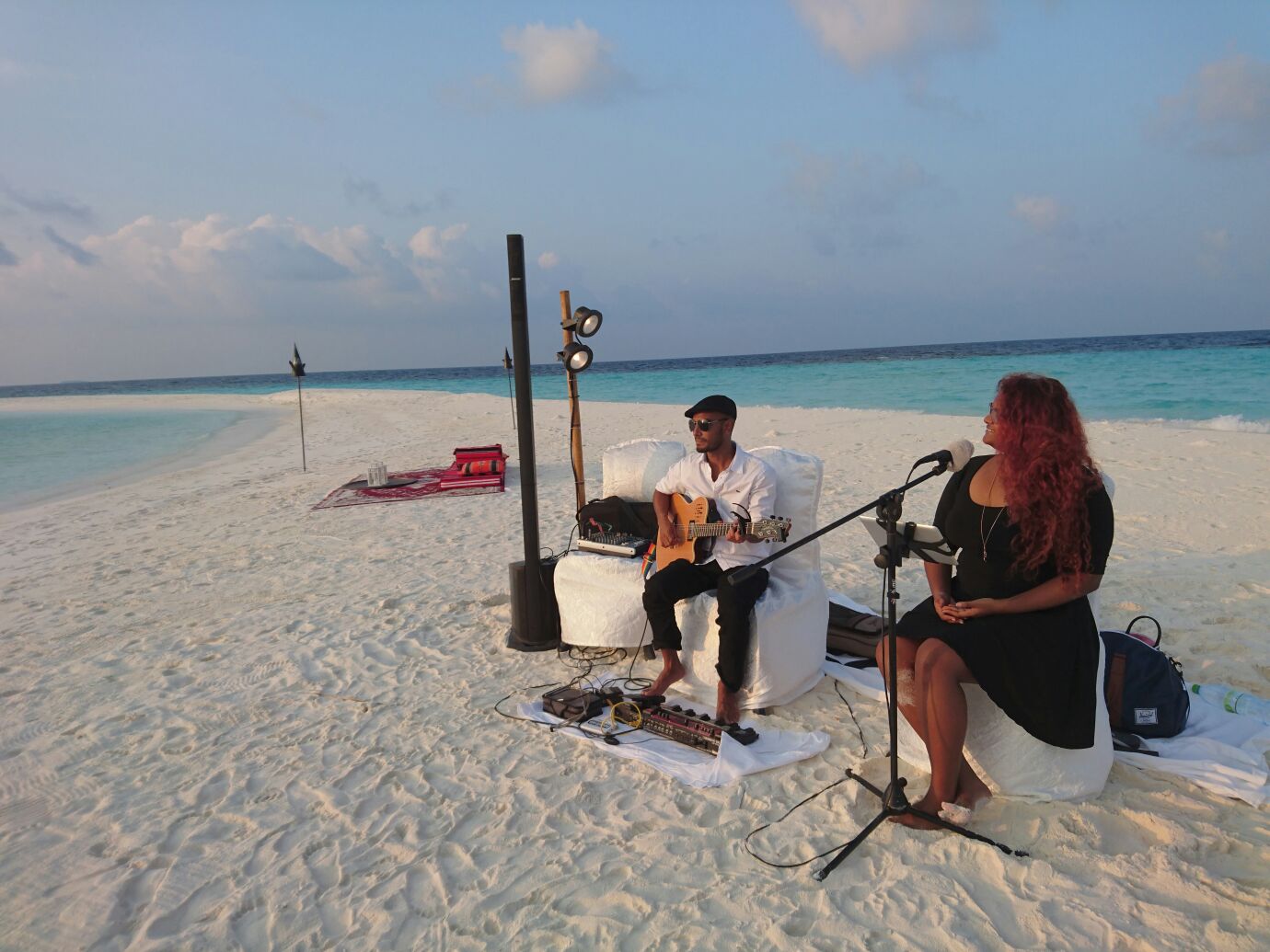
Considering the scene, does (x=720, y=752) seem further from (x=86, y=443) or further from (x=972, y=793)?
(x=86, y=443)

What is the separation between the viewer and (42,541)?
8.59m

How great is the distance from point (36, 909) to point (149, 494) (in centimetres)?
1043

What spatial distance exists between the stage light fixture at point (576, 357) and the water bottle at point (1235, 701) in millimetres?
3626

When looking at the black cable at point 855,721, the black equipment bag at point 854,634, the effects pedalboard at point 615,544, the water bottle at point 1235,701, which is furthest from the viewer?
the effects pedalboard at point 615,544

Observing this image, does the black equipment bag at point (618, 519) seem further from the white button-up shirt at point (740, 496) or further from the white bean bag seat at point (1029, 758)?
the white bean bag seat at point (1029, 758)

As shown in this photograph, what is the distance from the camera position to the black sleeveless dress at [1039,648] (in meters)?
2.78

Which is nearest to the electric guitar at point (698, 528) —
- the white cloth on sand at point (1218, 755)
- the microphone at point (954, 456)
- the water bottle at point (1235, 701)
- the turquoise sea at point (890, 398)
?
the microphone at point (954, 456)

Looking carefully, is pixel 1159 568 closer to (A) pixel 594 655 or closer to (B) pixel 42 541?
(A) pixel 594 655

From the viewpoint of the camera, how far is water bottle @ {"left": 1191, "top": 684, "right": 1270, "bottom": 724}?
3525 millimetres

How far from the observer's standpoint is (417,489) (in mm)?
10461

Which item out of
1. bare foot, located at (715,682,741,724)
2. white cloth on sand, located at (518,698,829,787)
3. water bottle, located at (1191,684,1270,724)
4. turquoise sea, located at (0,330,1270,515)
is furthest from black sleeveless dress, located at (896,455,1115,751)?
turquoise sea, located at (0,330,1270,515)

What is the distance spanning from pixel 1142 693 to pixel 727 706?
1778 mm

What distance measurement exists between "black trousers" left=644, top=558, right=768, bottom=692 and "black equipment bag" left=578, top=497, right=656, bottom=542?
0.99m

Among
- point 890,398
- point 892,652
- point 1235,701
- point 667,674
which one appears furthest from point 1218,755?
point 890,398
